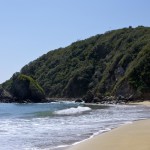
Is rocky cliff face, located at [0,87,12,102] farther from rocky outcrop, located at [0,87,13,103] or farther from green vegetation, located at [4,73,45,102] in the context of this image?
green vegetation, located at [4,73,45,102]

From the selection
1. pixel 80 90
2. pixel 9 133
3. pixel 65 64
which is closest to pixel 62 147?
pixel 9 133

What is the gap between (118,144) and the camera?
15617 millimetres

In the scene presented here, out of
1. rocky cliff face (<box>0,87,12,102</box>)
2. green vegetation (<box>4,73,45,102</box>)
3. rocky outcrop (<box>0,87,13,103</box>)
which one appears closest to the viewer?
green vegetation (<box>4,73,45,102</box>)

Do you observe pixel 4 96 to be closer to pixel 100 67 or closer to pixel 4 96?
pixel 4 96

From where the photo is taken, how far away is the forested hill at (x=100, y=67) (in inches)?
3878

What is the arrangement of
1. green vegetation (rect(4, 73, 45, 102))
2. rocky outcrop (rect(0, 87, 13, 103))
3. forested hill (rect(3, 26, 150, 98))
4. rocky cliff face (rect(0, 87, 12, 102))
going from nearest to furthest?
forested hill (rect(3, 26, 150, 98)) → green vegetation (rect(4, 73, 45, 102)) → rocky outcrop (rect(0, 87, 13, 103)) → rocky cliff face (rect(0, 87, 12, 102))


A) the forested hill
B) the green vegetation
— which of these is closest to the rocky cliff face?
the green vegetation

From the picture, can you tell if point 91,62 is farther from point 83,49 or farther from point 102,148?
point 102,148

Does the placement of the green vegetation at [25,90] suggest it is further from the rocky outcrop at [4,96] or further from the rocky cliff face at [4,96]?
the rocky cliff face at [4,96]

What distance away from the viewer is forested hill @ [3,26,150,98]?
98500 millimetres

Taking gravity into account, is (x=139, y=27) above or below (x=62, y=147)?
above

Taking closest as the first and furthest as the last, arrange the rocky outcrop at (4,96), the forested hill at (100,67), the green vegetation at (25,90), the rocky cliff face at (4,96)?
the forested hill at (100,67), the green vegetation at (25,90), the rocky outcrop at (4,96), the rocky cliff face at (4,96)

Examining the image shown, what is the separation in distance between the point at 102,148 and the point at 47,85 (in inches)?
5574

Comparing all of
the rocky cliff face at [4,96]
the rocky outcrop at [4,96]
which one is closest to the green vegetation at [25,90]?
the rocky outcrop at [4,96]
